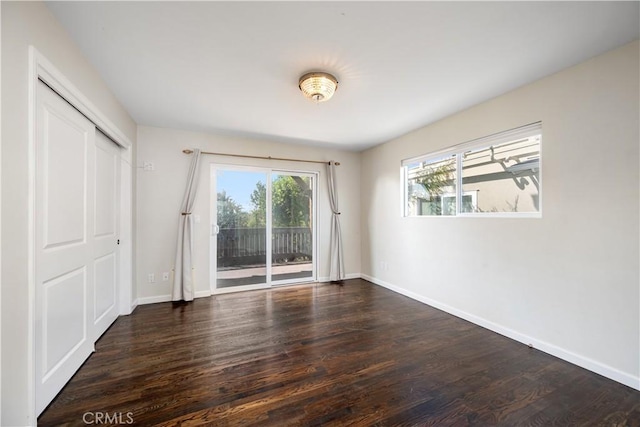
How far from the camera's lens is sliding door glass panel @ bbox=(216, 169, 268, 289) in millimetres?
4152

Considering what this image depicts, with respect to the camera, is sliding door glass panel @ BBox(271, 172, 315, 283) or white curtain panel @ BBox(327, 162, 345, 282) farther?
white curtain panel @ BBox(327, 162, 345, 282)

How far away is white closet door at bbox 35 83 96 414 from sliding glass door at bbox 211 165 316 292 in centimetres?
190

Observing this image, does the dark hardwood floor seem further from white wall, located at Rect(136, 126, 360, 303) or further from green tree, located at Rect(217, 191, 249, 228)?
green tree, located at Rect(217, 191, 249, 228)

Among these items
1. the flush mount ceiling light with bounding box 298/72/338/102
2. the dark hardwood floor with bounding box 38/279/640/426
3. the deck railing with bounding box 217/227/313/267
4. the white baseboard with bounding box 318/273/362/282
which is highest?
the flush mount ceiling light with bounding box 298/72/338/102

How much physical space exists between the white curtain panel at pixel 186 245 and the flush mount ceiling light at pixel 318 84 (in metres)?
2.27

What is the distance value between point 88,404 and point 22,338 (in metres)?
0.67

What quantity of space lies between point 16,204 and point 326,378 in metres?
2.17

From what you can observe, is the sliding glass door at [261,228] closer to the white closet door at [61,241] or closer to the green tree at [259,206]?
the green tree at [259,206]

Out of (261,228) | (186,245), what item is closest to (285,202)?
(261,228)

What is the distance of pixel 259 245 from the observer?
173 inches

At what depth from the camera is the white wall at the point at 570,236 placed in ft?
6.31

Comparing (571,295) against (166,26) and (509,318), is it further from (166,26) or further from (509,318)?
(166,26)

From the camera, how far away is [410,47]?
1.96 meters

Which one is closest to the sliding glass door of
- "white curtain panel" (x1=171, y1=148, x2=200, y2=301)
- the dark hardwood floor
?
"white curtain panel" (x1=171, y1=148, x2=200, y2=301)
